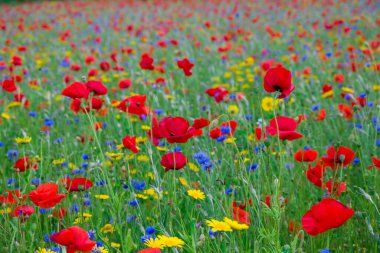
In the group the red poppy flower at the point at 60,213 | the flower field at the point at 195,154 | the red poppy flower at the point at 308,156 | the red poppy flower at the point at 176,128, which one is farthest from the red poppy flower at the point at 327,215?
the red poppy flower at the point at 60,213

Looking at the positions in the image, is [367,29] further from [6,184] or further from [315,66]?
[6,184]

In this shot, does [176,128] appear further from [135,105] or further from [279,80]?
[135,105]

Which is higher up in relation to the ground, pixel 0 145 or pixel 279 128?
pixel 279 128

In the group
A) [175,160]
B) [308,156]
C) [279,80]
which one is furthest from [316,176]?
[175,160]

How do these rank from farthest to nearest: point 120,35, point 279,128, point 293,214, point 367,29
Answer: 1. point 120,35
2. point 367,29
3. point 293,214
4. point 279,128

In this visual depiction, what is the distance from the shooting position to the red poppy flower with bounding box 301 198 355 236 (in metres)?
1.27

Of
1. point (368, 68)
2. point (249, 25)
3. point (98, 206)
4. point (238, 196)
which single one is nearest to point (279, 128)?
point (238, 196)

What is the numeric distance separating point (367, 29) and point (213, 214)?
5511mm

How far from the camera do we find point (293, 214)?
2.08m

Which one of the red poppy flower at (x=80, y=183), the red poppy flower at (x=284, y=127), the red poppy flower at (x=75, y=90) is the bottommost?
the red poppy flower at (x=80, y=183)

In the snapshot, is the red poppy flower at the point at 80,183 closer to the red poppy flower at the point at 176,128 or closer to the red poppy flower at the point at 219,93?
the red poppy flower at the point at 176,128

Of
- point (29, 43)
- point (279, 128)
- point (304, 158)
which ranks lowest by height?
point (29, 43)

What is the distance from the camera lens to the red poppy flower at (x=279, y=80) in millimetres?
1604

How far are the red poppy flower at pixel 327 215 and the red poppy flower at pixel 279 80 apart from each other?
1.38 ft
